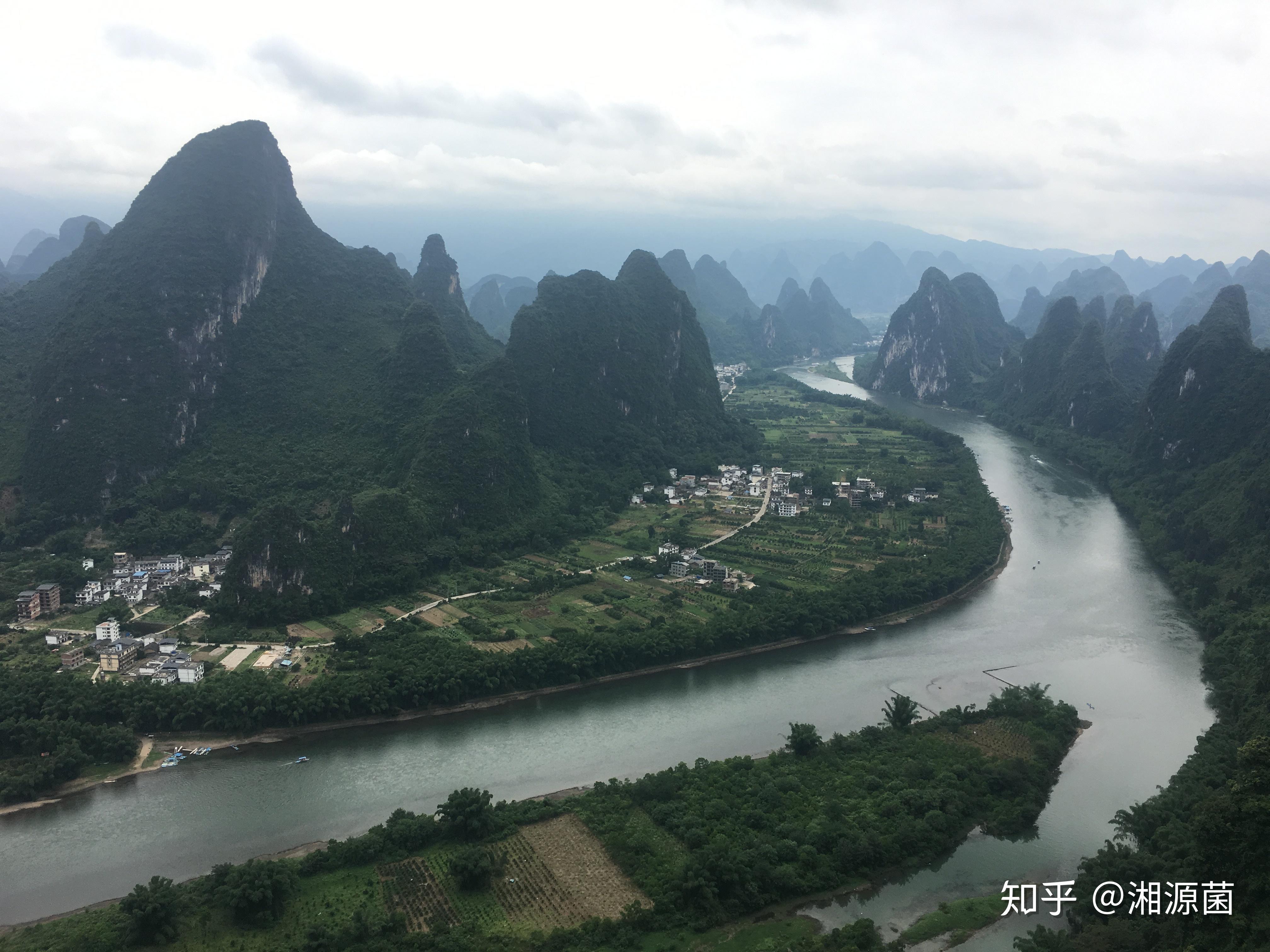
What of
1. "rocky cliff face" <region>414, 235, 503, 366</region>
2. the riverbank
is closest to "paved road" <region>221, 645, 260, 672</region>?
the riverbank

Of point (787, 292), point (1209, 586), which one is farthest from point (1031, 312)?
point (1209, 586)

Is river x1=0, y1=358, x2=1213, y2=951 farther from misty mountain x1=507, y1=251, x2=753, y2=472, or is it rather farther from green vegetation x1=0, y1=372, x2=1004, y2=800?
misty mountain x1=507, y1=251, x2=753, y2=472

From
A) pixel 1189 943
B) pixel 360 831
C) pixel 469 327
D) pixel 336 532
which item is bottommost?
pixel 360 831

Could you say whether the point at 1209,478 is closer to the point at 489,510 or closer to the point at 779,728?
the point at 779,728

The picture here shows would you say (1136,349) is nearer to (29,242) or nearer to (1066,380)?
(1066,380)

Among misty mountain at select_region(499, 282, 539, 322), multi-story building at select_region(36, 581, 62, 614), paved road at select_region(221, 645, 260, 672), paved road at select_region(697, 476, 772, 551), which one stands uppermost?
misty mountain at select_region(499, 282, 539, 322)

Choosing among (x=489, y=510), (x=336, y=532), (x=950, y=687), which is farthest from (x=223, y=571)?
(x=950, y=687)
